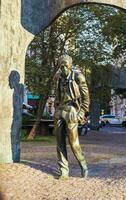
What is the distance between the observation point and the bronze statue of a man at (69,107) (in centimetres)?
870

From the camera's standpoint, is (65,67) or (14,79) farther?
(14,79)

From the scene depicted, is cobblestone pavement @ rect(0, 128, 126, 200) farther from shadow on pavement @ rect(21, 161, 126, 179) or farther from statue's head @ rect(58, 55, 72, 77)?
statue's head @ rect(58, 55, 72, 77)

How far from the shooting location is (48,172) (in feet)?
30.6

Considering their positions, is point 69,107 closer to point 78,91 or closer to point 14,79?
point 78,91

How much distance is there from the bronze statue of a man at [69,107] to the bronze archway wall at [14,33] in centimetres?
184

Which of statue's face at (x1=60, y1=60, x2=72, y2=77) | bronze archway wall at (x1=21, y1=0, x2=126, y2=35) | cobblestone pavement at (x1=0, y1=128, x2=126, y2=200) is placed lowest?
cobblestone pavement at (x1=0, y1=128, x2=126, y2=200)

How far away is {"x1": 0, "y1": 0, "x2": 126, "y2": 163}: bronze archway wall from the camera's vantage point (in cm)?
1040

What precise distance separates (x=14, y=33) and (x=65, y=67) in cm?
237

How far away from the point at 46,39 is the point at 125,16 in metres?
4.23

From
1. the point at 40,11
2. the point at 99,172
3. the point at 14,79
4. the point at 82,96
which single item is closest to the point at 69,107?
the point at 82,96

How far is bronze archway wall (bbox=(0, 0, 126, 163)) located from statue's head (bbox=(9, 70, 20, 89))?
5cm

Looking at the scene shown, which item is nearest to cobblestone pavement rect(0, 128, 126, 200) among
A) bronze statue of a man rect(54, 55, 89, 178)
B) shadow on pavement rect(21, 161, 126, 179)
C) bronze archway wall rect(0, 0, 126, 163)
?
shadow on pavement rect(21, 161, 126, 179)

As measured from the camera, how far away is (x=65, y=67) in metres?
8.70

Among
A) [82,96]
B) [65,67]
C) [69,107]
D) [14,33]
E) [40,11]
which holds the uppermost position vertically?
[40,11]
